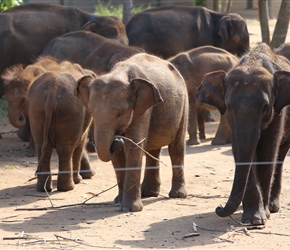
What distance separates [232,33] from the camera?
17.2 m

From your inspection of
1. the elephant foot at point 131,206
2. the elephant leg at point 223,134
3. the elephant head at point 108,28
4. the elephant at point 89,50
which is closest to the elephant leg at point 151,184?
the elephant foot at point 131,206

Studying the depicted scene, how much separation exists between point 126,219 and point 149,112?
1128 mm

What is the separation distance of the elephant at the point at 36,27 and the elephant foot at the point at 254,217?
765 cm

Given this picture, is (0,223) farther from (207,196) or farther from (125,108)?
(207,196)

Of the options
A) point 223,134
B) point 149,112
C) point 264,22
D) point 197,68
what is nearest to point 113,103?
point 149,112

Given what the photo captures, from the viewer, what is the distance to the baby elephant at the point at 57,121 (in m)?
9.05

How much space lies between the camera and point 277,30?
16.7m

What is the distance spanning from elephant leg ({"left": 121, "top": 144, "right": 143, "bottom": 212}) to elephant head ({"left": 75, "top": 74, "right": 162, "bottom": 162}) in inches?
9.4

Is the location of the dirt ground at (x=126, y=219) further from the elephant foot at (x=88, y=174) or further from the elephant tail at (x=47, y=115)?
the elephant tail at (x=47, y=115)

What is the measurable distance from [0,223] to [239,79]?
99.3 inches

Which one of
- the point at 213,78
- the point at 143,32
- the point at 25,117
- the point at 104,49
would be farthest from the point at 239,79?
the point at 143,32

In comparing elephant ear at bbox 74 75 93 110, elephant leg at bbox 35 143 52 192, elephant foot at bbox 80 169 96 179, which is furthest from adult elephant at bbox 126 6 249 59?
elephant ear at bbox 74 75 93 110

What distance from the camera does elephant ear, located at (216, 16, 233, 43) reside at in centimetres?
1716

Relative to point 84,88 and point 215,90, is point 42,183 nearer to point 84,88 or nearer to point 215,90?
point 84,88
